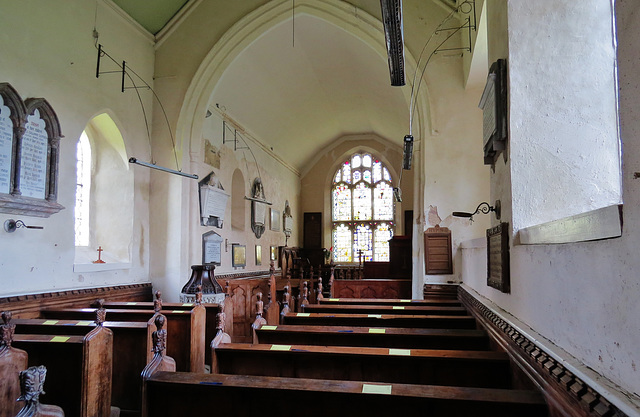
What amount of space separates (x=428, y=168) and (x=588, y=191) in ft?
13.0

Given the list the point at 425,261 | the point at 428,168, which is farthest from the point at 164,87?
the point at 425,261

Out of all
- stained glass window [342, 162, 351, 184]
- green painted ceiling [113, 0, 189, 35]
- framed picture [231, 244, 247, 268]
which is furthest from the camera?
stained glass window [342, 162, 351, 184]

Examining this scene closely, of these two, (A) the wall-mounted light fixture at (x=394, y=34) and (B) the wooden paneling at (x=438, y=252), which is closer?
(A) the wall-mounted light fixture at (x=394, y=34)

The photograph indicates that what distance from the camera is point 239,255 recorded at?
30.4 feet

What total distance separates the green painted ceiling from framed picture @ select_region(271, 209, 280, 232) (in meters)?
5.26

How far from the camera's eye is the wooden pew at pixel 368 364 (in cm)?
216

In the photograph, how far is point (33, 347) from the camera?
9.41 ft

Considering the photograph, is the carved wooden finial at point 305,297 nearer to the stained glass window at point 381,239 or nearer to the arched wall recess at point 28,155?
the arched wall recess at point 28,155

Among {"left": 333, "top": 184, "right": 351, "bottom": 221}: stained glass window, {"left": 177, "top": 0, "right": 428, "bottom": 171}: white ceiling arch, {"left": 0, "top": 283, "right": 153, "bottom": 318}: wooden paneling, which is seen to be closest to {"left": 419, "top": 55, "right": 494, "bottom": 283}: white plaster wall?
{"left": 177, "top": 0, "right": 428, "bottom": 171}: white ceiling arch

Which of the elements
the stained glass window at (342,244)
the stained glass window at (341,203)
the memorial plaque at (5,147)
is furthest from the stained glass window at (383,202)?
the memorial plaque at (5,147)

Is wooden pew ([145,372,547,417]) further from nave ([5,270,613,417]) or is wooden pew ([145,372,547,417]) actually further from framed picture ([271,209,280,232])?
framed picture ([271,209,280,232])

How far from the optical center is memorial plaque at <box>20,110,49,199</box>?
15.3 ft

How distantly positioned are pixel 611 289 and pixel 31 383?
1.63m

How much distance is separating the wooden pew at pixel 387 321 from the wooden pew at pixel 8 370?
1.75 meters
